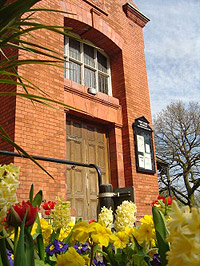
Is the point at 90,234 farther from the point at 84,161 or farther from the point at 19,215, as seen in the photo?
the point at 84,161

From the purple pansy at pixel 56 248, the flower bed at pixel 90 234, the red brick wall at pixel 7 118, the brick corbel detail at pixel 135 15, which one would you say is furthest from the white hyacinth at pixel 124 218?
the brick corbel detail at pixel 135 15

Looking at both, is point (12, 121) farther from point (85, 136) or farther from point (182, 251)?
point (182, 251)

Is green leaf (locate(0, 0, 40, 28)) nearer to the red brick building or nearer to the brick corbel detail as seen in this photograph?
the red brick building

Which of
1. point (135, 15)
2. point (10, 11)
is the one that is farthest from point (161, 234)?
point (135, 15)

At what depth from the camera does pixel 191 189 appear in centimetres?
1812

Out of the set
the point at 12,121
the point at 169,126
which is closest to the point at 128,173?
the point at 12,121

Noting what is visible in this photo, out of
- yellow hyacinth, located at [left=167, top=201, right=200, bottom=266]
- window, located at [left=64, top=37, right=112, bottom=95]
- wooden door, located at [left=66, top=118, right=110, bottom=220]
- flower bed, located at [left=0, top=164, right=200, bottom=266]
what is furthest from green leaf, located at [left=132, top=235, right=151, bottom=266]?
window, located at [left=64, top=37, right=112, bottom=95]

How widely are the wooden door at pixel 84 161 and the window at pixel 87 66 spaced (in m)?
1.28

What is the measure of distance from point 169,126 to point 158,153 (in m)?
2.13

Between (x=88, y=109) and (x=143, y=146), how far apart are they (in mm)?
2039

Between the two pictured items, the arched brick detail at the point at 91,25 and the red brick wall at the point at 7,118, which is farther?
the arched brick detail at the point at 91,25

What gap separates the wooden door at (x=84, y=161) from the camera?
6426mm

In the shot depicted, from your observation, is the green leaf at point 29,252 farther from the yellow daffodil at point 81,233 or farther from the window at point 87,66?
the window at point 87,66

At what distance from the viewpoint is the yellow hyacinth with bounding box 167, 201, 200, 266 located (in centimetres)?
43
